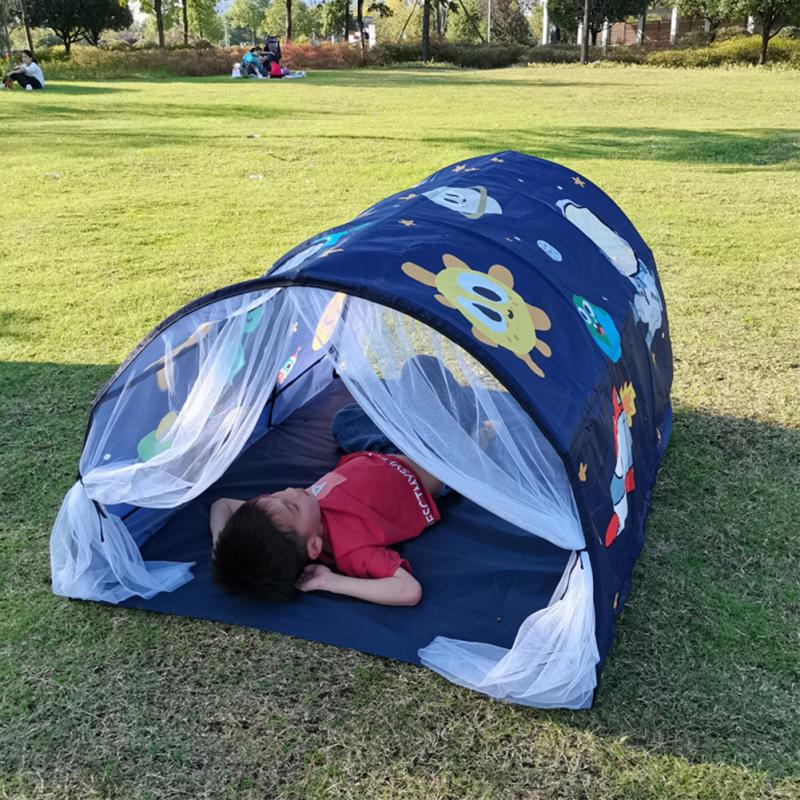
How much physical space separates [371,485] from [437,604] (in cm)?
57

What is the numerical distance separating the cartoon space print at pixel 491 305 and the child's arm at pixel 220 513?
1.32 metres

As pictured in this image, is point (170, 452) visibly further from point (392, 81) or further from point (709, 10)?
point (709, 10)

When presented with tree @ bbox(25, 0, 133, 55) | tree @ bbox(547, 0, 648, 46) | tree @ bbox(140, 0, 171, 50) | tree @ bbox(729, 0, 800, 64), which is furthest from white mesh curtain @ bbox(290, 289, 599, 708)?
tree @ bbox(25, 0, 133, 55)

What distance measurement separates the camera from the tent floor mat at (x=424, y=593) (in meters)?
2.96

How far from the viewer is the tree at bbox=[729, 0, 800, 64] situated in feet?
107

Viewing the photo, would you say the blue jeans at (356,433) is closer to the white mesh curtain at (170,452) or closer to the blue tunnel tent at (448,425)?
the blue tunnel tent at (448,425)

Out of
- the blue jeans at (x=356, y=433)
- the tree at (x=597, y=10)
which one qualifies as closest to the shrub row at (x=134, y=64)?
the tree at (x=597, y=10)

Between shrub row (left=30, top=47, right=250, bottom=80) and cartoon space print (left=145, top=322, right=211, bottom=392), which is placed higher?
shrub row (left=30, top=47, right=250, bottom=80)

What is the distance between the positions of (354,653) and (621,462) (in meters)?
1.15

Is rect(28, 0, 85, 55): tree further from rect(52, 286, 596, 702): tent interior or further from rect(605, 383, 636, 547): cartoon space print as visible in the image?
rect(605, 383, 636, 547): cartoon space print

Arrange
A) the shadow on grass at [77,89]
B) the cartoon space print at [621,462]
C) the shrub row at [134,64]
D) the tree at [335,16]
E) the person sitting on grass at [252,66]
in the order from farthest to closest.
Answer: the tree at [335,16] → the shrub row at [134,64] → the person sitting on grass at [252,66] → the shadow on grass at [77,89] → the cartoon space print at [621,462]

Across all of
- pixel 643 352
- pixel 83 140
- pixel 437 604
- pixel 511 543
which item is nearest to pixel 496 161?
pixel 643 352

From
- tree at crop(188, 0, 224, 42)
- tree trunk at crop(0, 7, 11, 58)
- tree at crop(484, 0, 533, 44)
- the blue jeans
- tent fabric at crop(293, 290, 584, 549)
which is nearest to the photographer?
tent fabric at crop(293, 290, 584, 549)

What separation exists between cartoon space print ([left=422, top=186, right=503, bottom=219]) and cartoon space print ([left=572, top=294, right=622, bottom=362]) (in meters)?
0.57
